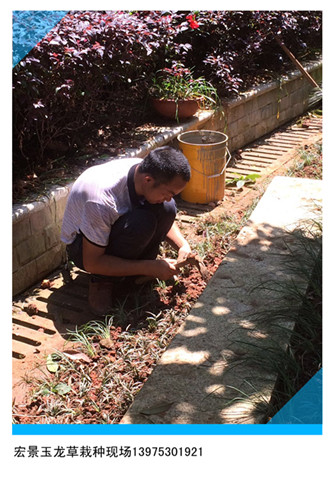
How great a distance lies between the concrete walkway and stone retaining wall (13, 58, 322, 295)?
51.9 inches

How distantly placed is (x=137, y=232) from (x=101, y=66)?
1924mm

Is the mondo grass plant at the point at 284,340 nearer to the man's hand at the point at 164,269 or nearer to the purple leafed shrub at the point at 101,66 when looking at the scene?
the man's hand at the point at 164,269

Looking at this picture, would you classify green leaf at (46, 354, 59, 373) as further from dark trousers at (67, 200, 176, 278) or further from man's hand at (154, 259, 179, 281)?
man's hand at (154, 259, 179, 281)

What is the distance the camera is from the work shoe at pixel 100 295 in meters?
3.82

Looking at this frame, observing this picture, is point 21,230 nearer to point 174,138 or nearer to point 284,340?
point 284,340

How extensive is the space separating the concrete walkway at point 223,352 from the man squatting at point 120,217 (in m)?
0.46

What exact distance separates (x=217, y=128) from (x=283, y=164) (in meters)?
0.94

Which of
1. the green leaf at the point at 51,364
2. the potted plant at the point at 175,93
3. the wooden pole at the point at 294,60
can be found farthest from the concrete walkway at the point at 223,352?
the wooden pole at the point at 294,60

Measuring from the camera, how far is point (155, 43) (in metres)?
5.21

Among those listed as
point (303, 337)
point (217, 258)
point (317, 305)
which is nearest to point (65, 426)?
point (303, 337)

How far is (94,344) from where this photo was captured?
3.47m

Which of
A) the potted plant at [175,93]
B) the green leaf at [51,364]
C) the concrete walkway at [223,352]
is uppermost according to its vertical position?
the potted plant at [175,93]

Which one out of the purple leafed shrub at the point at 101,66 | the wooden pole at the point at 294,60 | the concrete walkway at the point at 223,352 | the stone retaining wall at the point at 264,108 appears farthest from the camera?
the wooden pole at the point at 294,60

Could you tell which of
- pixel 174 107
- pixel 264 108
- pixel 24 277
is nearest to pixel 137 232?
pixel 24 277
